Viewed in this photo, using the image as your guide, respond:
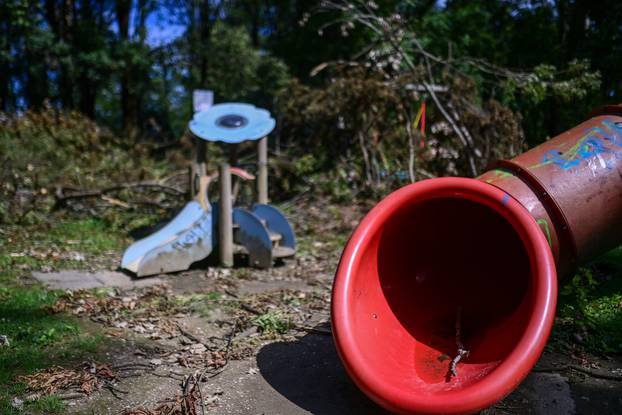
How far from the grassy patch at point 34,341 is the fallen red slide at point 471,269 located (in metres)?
1.63

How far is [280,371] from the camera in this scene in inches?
134

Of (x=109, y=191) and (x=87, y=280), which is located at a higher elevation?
(x=109, y=191)

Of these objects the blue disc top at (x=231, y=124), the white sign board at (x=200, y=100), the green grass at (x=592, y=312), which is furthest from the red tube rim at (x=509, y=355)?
the white sign board at (x=200, y=100)

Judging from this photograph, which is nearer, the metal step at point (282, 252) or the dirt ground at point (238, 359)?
the dirt ground at point (238, 359)

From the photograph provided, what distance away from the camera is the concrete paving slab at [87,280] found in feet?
16.7

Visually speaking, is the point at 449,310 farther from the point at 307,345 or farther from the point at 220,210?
the point at 220,210

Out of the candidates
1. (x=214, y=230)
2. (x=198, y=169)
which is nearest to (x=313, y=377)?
(x=214, y=230)

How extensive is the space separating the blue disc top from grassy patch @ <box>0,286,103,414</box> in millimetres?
2452

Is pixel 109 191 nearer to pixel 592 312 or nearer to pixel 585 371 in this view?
pixel 592 312

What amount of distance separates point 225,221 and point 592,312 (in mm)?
3301

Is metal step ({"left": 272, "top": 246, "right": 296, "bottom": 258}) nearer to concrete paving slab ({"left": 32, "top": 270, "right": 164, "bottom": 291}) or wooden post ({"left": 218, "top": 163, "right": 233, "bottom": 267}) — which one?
wooden post ({"left": 218, "top": 163, "right": 233, "bottom": 267})

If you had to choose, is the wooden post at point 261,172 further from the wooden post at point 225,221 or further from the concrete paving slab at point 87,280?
the concrete paving slab at point 87,280

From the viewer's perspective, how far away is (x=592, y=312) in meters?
3.93

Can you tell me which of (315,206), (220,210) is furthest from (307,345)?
(315,206)
